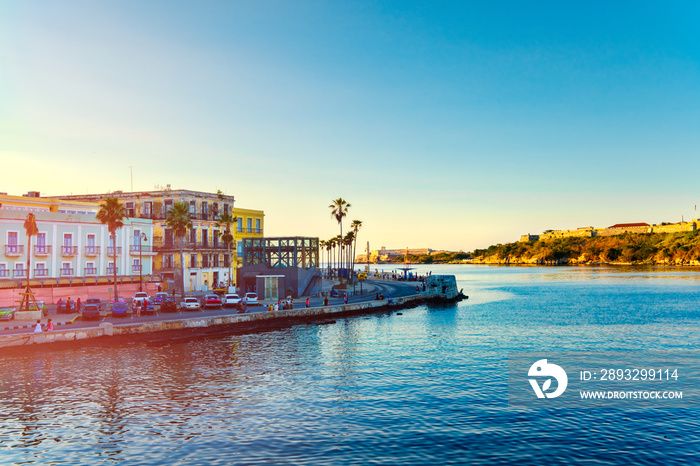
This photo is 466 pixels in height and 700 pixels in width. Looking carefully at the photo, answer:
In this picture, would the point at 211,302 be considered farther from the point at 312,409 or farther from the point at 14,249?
the point at 312,409

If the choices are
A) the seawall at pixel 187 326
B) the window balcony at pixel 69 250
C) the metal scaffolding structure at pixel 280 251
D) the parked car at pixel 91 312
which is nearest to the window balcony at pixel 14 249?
the window balcony at pixel 69 250

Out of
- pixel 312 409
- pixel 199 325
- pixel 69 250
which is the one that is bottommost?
pixel 312 409

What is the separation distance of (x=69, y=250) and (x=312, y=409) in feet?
160

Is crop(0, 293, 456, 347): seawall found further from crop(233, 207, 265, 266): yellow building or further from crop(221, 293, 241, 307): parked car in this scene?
crop(233, 207, 265, 266): yellow building

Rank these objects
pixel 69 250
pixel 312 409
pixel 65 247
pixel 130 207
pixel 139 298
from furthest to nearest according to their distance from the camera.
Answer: pixel 130 207 → pixel 69 250 → pixel 65 247 → pixel 139 298 → pixel 312 409

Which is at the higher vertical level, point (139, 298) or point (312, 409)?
point (139, 298)

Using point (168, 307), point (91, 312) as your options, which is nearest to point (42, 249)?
point (91, 312)

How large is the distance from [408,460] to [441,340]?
100 feet

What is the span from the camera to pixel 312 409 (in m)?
26.6

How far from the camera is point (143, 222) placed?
244 ft

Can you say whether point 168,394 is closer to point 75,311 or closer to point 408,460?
point 408,460

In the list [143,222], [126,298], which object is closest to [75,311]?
[126,298]

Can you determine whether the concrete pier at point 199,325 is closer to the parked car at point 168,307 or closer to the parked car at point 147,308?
the parked car at point 168,307

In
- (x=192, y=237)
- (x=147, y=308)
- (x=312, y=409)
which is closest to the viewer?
(x=312, y=409)
